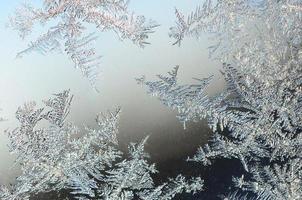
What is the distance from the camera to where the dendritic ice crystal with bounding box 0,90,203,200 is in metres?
1.15

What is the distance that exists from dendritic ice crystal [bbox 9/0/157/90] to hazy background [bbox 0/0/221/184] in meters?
0.02

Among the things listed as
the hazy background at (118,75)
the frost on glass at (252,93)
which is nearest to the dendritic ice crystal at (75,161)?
the hazy background at (118,75)

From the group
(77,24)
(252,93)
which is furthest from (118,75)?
(252,93)

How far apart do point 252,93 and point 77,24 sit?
0.50 m

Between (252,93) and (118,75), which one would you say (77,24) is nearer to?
(118,75)

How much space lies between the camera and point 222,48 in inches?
47.6

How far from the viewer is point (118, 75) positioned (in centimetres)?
117

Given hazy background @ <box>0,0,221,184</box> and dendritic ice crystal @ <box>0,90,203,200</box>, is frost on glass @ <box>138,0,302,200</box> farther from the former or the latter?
dendritic ice crystal @ <box>0,90,203,200</box>

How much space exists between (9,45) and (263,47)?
0.67 m

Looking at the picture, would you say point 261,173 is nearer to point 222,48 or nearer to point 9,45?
point 222,48


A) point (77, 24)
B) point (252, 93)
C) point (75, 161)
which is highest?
point (77, 24)

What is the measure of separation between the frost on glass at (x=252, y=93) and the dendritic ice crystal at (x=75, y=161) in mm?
142

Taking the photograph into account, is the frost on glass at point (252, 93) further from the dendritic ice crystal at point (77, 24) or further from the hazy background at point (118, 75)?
the dendritic ice crystal at point (77, 24)

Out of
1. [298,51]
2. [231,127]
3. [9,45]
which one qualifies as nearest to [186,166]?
[231,127]
